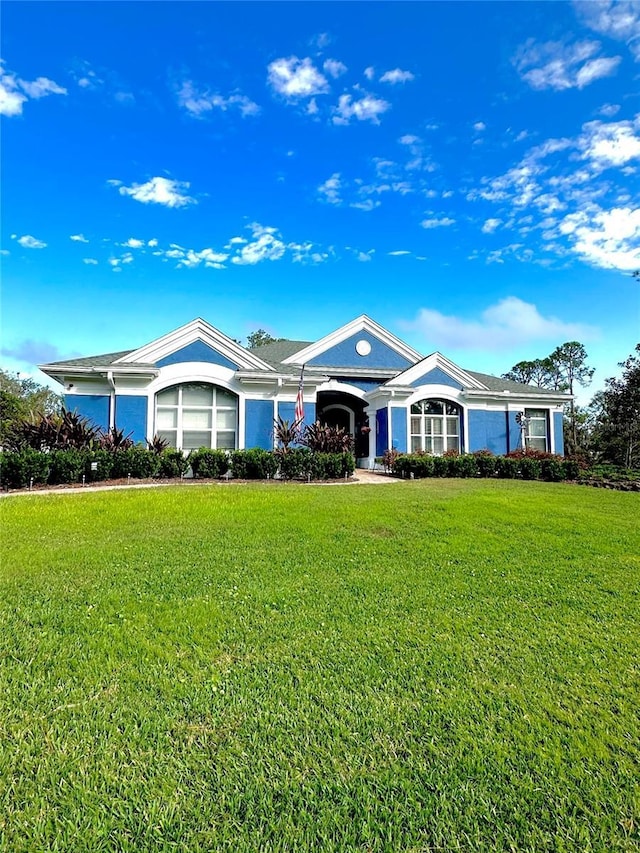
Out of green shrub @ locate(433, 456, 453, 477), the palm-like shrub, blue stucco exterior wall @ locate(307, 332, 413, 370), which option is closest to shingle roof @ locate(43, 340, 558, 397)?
blue stucco exterior wall @ locate(307, 332, 413, 370)

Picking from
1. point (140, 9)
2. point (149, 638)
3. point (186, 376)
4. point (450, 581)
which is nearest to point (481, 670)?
point (450, 581)

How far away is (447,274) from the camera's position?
21.6 meters

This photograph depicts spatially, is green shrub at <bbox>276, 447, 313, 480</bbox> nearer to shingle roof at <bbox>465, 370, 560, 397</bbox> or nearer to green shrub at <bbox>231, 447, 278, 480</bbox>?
green shrub at <bbox>231, 447, 278, 480</bbox>

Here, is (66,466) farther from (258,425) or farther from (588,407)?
(588,407)

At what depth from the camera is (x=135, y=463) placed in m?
12.9

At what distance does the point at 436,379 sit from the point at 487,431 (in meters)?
3.57

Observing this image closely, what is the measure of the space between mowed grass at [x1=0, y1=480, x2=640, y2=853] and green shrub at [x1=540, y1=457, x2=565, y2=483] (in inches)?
422

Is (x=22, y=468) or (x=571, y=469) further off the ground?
(x=22, y=468)

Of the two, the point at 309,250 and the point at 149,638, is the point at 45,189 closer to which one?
the point at 309,250

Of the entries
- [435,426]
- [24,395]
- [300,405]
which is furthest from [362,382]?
[24,395]

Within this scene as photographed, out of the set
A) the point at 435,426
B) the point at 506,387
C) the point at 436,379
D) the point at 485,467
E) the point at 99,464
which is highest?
the point at 436,379

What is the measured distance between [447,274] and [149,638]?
21779 mm

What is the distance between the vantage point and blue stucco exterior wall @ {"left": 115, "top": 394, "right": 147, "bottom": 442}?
15.6m

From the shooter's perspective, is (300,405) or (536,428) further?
(536,428)
